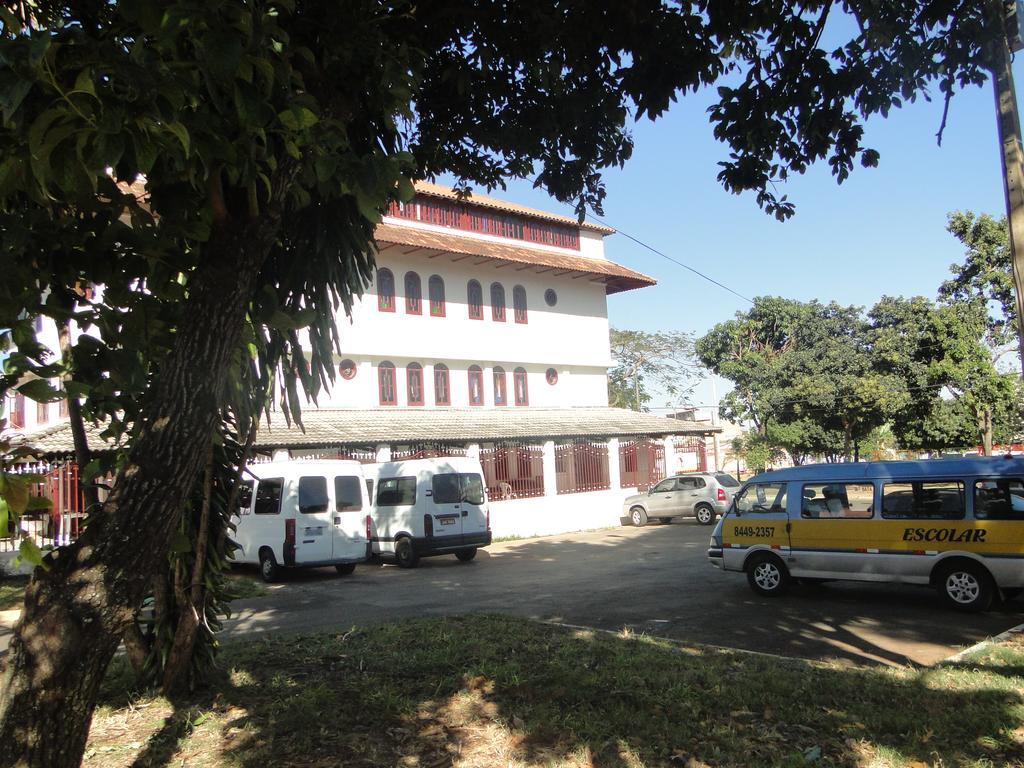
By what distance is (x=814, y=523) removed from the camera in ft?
35.1

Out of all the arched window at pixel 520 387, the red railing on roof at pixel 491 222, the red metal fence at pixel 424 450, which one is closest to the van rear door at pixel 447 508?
the red metal fence at pixel 424 450

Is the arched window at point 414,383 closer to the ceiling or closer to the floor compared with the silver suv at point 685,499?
closer to the ceiling

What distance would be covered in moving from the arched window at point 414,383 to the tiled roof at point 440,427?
789 mm

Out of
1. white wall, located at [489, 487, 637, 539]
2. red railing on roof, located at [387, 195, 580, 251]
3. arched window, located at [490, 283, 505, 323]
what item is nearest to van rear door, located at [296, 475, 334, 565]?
white wall, located at [489, 487, 637, 539]

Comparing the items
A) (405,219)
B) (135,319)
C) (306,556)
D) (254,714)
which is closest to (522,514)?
(306,556)

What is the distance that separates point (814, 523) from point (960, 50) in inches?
250

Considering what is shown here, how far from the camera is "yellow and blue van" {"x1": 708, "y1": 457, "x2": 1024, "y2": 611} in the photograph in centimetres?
919

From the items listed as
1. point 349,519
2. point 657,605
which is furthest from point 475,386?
point 657,605

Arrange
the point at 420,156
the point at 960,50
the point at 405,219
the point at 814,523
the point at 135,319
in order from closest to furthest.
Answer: the point at 135,319 → the point at 960,50 → the point at 420,156 → the point at 814,523 → the point at 405,219

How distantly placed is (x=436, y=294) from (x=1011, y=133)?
23634 mm

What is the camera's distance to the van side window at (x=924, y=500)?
9523 mm

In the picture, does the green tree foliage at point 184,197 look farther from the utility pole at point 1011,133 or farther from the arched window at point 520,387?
the arched window at point 520,387

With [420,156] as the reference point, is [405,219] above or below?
above

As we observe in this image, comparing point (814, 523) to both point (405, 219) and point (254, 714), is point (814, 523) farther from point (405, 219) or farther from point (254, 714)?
point (405, 219)
